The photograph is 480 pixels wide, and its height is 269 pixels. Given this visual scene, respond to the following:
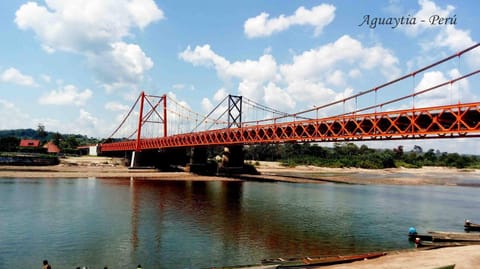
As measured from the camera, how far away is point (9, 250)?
2498 cm

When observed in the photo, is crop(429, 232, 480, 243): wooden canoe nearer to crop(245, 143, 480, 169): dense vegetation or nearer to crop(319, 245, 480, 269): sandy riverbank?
crop(319, 245, 480, 269): sandy riverbank

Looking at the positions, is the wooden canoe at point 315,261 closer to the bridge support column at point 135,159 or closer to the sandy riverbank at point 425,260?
the sandy riverbank at point 425,260

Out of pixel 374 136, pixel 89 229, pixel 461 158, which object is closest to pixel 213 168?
pixel 374 136

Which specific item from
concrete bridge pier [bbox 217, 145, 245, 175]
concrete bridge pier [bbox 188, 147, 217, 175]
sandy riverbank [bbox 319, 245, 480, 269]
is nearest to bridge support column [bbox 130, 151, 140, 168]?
concrete bridge pier [bbox 188, 147, 217, 175]

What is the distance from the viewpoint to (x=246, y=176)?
328 ft

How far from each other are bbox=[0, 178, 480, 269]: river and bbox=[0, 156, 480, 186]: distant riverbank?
3203 centimetres

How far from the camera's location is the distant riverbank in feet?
291

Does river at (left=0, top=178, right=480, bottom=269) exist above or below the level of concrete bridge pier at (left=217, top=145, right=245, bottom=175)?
below

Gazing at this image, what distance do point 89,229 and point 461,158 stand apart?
8202 inches

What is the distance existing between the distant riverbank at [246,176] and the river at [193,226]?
1261 inches

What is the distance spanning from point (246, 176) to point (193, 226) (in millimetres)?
66498

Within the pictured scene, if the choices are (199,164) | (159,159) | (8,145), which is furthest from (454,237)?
(8,145)

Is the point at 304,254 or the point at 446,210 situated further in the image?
the point at 446,210

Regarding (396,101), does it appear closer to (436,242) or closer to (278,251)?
(436,242)
